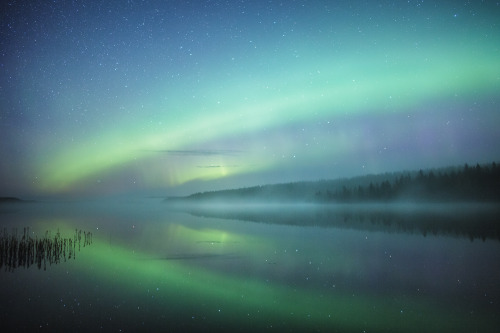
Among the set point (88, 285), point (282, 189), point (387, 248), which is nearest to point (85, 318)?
point (88, 285)

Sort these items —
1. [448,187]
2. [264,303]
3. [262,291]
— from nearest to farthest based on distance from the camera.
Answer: [264,303] → [262,291] → [448,187]

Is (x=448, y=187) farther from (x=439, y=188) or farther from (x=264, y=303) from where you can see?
(x=264, y=303)

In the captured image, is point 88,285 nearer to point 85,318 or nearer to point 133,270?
point 133,270

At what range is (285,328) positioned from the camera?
9.38 metres

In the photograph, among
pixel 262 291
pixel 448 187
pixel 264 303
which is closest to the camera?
pixel 264 303

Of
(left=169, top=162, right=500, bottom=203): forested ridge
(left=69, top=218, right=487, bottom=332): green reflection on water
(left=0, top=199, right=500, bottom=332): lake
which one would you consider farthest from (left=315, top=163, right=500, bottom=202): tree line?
(left=69, top=218, right=487, bottom=332): green reflection on water

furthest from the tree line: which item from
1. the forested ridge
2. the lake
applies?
the lake

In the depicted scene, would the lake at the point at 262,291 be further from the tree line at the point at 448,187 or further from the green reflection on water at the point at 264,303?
the tree line at the point at 448,187

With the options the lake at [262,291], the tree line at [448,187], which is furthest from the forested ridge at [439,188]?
the lake at [262,291]

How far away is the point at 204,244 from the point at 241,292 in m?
13.8

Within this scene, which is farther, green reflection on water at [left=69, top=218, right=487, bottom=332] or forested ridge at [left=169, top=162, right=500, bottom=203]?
forested ridge at [left=169, top=162, right=500, bottom=203]

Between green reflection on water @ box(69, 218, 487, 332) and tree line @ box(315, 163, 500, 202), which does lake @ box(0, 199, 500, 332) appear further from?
tree line @ box(315, 163, 500, 202)

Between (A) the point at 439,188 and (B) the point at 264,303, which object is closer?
(B) the point at 264,303

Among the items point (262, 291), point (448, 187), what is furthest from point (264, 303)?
point (448, 187)
